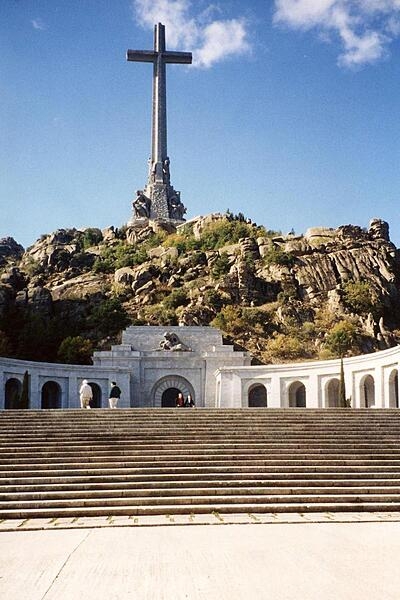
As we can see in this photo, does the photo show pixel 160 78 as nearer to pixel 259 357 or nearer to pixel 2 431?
pixel 259 357

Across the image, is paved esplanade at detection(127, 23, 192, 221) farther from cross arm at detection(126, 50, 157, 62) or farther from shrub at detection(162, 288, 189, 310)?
shrub at detection(162, 288, 189, 310)

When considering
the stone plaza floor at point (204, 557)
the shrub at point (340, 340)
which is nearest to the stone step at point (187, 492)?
the stone plaza floor at point (204, 557)

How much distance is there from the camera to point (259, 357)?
46781 millimetres

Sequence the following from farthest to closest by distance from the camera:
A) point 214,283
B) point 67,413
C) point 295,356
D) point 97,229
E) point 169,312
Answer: point 97,229, point 214,283, point 169,312, point 295,356, point 67,413

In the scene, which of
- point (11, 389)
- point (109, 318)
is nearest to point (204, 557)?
point (11, 389)

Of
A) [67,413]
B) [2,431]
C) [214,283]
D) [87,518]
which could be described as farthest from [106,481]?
[214,283]

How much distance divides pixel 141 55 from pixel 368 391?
47.4 meters

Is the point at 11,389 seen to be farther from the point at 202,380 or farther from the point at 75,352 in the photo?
the point at 75,352

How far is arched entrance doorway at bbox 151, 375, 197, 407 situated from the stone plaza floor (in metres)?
25.1

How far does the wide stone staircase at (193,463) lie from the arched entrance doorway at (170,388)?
53.9 ft

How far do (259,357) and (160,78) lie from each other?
34.4 meters

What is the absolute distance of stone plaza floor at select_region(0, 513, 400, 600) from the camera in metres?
7.38

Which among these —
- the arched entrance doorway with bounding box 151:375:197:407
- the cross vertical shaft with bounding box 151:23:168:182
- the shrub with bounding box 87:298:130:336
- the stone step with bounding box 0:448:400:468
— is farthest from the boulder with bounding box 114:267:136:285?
the stone step with bounding box 0:448:400:468

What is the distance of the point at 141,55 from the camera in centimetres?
6725
